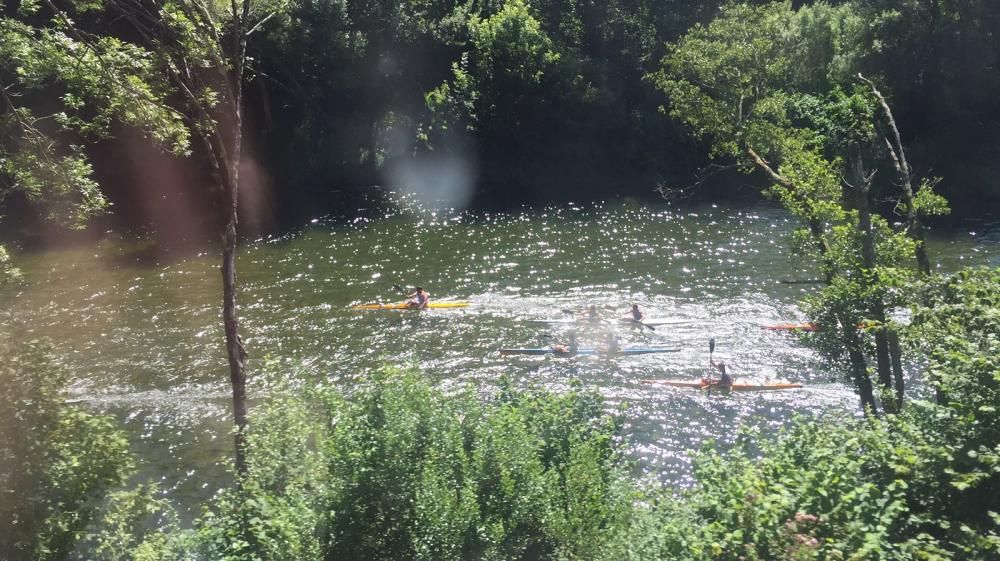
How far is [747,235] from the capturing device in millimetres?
34625

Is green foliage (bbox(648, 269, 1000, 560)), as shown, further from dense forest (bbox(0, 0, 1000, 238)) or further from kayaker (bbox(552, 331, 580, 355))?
dense forest (bbox(0, 0, 1000, 238))

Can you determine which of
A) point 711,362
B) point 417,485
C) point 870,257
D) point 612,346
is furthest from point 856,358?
point 417,485

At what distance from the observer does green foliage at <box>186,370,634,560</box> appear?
968 centimetres

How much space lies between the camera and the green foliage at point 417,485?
9680 mm

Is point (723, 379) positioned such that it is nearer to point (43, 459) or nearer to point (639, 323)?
point (639, 323)

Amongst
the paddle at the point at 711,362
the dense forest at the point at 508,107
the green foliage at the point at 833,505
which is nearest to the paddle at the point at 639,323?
the paddle at the point at 711,362

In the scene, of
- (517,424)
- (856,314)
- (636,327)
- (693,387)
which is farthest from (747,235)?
(517,424)

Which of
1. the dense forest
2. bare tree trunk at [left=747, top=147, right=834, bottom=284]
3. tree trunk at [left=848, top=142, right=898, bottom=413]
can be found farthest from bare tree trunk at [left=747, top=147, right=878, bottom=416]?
the dense forest

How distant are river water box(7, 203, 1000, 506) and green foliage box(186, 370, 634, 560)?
1.88 meters

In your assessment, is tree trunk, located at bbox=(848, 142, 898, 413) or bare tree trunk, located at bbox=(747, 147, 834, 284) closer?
tree trunk, located at bbox=(848, 142, 898, 413)

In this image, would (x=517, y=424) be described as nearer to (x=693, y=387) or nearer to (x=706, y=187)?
(x=693, y=387)

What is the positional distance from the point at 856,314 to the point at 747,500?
29.2ft

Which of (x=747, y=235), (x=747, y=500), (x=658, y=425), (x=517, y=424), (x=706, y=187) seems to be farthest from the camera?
(x=706, y=187)

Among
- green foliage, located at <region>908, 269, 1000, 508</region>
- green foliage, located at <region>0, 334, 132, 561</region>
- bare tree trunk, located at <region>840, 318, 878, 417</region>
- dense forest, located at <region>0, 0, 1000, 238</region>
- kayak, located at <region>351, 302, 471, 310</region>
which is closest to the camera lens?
green foliage, located at <region>908, 269, 1000, 508</region>
